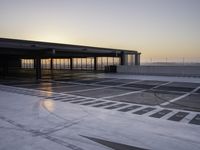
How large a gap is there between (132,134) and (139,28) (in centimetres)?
2683

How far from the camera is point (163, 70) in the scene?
3084 centimetres

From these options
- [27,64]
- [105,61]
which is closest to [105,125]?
[105,61]

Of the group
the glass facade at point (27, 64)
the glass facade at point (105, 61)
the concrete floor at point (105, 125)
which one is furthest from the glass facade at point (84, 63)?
the concrete floor at point (105, 125)

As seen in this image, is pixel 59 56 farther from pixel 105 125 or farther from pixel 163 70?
pixel 105 125

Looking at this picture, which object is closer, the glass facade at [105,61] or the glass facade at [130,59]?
the glass facade at [130,59]

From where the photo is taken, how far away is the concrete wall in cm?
2783

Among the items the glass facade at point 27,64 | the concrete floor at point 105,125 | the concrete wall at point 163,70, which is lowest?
the concrete floor at point 105,125

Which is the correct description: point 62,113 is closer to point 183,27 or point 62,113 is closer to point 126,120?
point 126,120

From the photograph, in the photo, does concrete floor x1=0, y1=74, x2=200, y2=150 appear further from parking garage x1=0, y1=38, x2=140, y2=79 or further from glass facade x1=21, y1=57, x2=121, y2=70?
glass facade x1=21, y1=57, x2=121, y2=70

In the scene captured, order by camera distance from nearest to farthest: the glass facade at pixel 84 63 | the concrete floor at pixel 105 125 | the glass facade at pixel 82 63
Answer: the concrete floor at pixel 105 125, the glass facade at pixel 82 63, the glass facade at pixel 84 63

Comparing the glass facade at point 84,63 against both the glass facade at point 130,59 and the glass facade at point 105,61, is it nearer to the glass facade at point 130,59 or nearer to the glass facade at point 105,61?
the glass facade at point 105,61

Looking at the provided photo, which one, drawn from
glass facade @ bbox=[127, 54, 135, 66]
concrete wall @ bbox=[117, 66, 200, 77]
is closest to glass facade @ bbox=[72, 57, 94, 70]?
glass facade @ bbox=[127, 54, 135, 66]

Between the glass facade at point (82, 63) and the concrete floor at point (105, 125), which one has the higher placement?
the glass facade at point (82, 63)

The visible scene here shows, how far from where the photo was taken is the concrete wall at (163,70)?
91.3 ft
